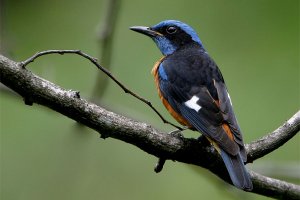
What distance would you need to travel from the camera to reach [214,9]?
266 inches

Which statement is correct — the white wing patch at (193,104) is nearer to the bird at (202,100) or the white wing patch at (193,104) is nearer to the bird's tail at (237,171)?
the bird at (202,100)

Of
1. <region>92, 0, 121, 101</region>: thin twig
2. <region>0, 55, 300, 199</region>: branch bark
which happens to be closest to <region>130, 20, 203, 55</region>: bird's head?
<region>92, 0, 121, 101</region>: thin twig

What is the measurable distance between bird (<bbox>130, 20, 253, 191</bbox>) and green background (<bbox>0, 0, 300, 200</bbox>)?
0.98 metres

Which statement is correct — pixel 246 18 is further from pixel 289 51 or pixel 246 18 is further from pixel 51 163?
pixel 51 163

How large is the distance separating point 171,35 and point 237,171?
185 centimetres

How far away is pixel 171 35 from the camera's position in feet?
17.9

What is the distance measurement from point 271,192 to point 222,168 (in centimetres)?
39

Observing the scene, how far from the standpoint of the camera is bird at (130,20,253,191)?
397 centimetres

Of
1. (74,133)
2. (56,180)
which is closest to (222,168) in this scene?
(74,133)

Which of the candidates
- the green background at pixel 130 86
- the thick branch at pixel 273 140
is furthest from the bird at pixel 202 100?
the green background at pixel 130 86

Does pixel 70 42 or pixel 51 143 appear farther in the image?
pixel 70 42

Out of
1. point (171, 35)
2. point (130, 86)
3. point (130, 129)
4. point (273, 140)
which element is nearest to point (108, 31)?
point (171, 35)

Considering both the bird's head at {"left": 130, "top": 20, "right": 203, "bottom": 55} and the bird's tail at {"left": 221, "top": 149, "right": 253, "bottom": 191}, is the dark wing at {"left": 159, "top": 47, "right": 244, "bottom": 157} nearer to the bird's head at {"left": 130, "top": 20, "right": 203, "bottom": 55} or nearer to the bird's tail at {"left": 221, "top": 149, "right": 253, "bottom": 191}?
the bird's tail at {"left": 221, "top": 149, "right": 253, "bottom": 191}

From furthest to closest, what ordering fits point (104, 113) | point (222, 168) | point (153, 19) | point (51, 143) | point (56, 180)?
point (153, 19), point (51, 143), point (56, 180), point (222, 168), point (104, 113)
